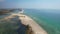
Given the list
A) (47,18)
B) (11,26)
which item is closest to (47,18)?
(47,18)

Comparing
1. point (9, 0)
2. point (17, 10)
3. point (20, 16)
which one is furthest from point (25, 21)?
point (9, 0)

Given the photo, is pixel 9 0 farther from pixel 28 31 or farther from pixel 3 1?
pixel 28 31

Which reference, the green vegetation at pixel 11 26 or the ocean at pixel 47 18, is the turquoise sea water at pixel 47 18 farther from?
the green vegetation at pixel 11 26

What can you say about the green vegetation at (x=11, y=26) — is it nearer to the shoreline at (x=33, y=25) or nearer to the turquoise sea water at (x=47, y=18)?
the shoreline at (x=33, y=25)

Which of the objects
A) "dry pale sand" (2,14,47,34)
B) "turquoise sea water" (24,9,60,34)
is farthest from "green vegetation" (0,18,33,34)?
"turquoise sea water" (24,9,60,34)

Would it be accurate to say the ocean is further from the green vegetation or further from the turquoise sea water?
the green vegetation

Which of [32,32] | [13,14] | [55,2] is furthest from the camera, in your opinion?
[13,14]

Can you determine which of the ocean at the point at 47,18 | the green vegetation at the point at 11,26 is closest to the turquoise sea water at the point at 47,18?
the ocean at the point at 47,18

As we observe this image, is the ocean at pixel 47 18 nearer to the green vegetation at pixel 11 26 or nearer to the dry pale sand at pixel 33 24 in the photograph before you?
the dry pale sand at pixel 33 24
